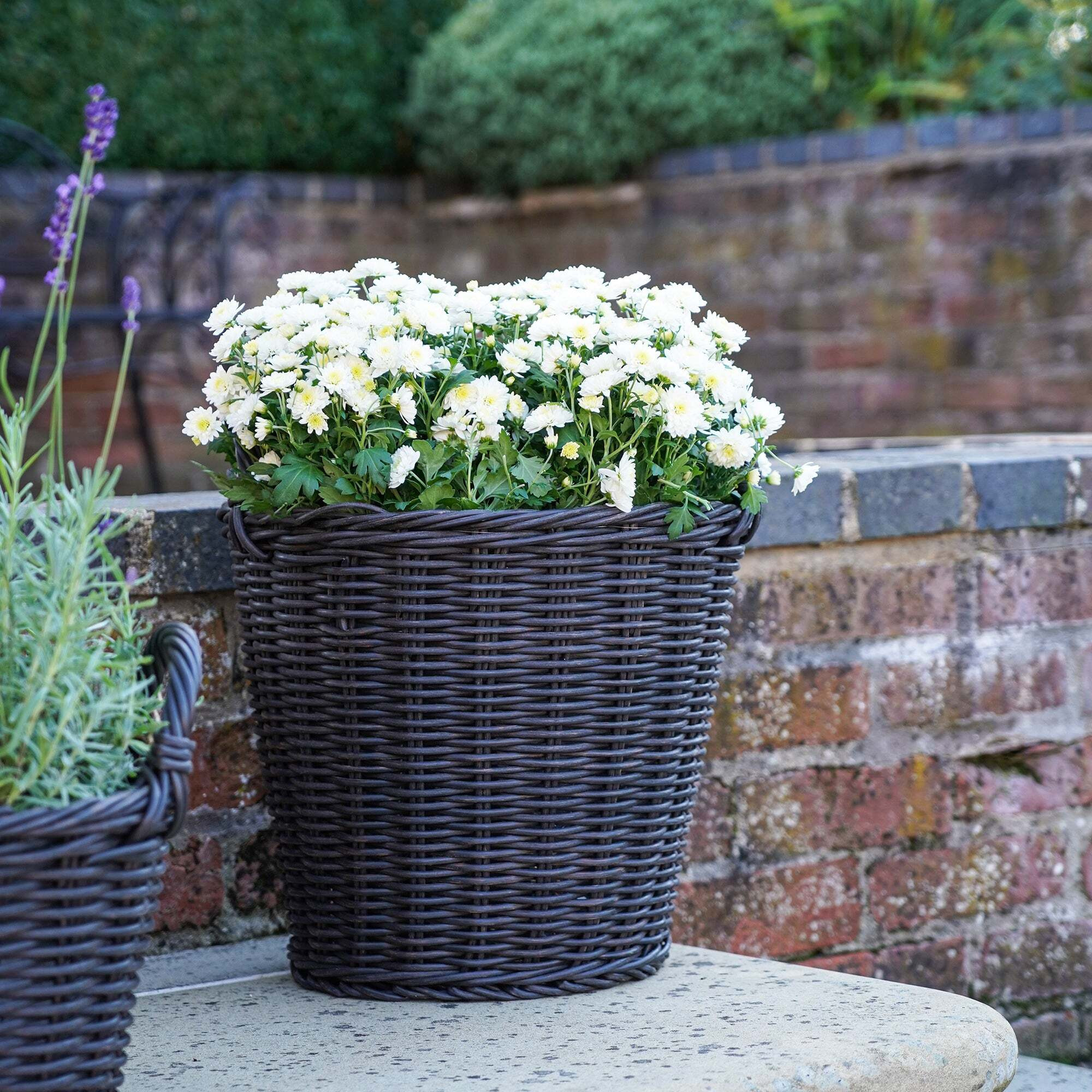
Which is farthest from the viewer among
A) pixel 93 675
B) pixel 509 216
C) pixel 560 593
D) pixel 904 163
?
pixel 509 216

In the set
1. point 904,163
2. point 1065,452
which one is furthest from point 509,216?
point 1065,452

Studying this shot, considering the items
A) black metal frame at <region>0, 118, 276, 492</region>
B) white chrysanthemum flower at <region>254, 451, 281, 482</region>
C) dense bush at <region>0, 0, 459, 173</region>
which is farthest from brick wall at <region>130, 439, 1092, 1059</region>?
dense bush at <region>0, 0, 459, 173</region>

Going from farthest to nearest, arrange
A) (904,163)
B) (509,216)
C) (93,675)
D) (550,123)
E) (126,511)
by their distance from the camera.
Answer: (509,216) < (550,123) < (904,163) < (126,511) < (93,675)

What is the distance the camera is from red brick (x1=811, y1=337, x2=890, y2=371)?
4898mm

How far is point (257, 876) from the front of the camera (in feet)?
5.60

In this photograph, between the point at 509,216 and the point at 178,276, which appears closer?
the point at 178,276

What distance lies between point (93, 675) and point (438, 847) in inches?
16.2

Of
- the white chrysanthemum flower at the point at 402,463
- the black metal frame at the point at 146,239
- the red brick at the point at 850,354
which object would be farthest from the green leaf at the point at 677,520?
the red brick at the point at 850,354

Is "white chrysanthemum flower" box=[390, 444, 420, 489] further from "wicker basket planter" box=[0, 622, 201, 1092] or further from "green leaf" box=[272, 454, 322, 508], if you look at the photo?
"wicker basket planter" box=[0, 622, 201, 1092]

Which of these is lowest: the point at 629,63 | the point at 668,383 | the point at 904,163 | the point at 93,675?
Answer: the point at 93,675

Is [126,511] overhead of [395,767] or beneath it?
overhead

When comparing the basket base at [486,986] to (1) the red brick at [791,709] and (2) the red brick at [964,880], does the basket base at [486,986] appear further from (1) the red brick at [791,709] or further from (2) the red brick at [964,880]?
(2) the red brick at [964,880]

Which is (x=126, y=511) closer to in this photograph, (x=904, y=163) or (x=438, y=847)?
(x=438, y=847)

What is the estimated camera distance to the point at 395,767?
137 cm
